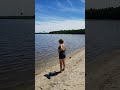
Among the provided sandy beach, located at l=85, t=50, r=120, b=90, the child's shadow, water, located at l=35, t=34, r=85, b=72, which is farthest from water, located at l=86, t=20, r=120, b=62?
the child's shadow

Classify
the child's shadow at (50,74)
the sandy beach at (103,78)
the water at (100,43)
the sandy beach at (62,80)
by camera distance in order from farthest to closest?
the water at (100,43)
the child's shadow at (50,74)
the sandy beach at (103,78)
the sandy beach at (62,80)

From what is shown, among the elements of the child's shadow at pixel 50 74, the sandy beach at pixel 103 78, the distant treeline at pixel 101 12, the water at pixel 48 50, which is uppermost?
the distant treeline at pixel 101 12

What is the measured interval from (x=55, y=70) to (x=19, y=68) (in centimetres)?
373

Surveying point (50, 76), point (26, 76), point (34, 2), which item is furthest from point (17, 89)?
point (34, 2)

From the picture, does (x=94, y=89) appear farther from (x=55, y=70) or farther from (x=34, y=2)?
(x=34, y=2)

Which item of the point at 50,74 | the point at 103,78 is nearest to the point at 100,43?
the point at 103,78

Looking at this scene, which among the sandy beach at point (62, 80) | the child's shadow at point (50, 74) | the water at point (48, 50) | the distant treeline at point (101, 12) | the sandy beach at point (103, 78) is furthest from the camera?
the distant treeline at point (101, 12)

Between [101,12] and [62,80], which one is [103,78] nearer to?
[62,80]

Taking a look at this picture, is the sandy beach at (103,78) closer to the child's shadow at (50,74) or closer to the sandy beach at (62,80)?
the sandy beach at (62,80)

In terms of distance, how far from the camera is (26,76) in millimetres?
12555

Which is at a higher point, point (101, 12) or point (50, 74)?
point (101, 12)

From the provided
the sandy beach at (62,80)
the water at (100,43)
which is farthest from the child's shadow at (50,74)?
the water at (100,43)

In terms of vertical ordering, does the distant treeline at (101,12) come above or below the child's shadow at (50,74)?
above

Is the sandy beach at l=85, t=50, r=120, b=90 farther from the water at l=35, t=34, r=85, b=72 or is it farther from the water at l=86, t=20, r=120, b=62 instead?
the water at l=86, t=20, r=120, b=62
